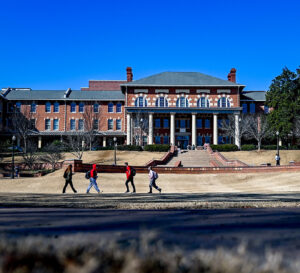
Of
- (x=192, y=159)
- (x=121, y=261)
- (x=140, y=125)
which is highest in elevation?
(x=140, y=125)

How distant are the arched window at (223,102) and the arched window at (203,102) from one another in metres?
2.24

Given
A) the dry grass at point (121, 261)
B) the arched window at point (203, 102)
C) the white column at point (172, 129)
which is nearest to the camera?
the dry grass at point (121, 261)

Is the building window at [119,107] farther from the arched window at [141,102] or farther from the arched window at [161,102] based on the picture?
the arched window at [161,102]

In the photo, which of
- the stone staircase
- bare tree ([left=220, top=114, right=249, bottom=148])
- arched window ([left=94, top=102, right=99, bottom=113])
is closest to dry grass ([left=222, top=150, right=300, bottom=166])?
the stone staircase

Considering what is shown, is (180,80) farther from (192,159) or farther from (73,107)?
(192,159)

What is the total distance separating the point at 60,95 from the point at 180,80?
74.6ft

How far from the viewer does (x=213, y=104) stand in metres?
58.6

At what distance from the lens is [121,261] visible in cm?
197

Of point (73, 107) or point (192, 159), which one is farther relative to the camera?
point (73, 107)

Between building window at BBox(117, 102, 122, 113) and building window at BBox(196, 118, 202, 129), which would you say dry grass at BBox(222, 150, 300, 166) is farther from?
building window at BBox(117, 102, 122, 113)

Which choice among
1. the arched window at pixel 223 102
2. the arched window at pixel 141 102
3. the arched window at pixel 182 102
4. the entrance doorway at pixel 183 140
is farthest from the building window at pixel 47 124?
the arched window at pixel 223 102

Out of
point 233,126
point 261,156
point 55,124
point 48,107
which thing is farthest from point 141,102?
point 261,156

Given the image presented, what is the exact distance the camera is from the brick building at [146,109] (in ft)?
185

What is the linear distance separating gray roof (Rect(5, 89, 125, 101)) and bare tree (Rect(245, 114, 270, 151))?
2327 centimetres
